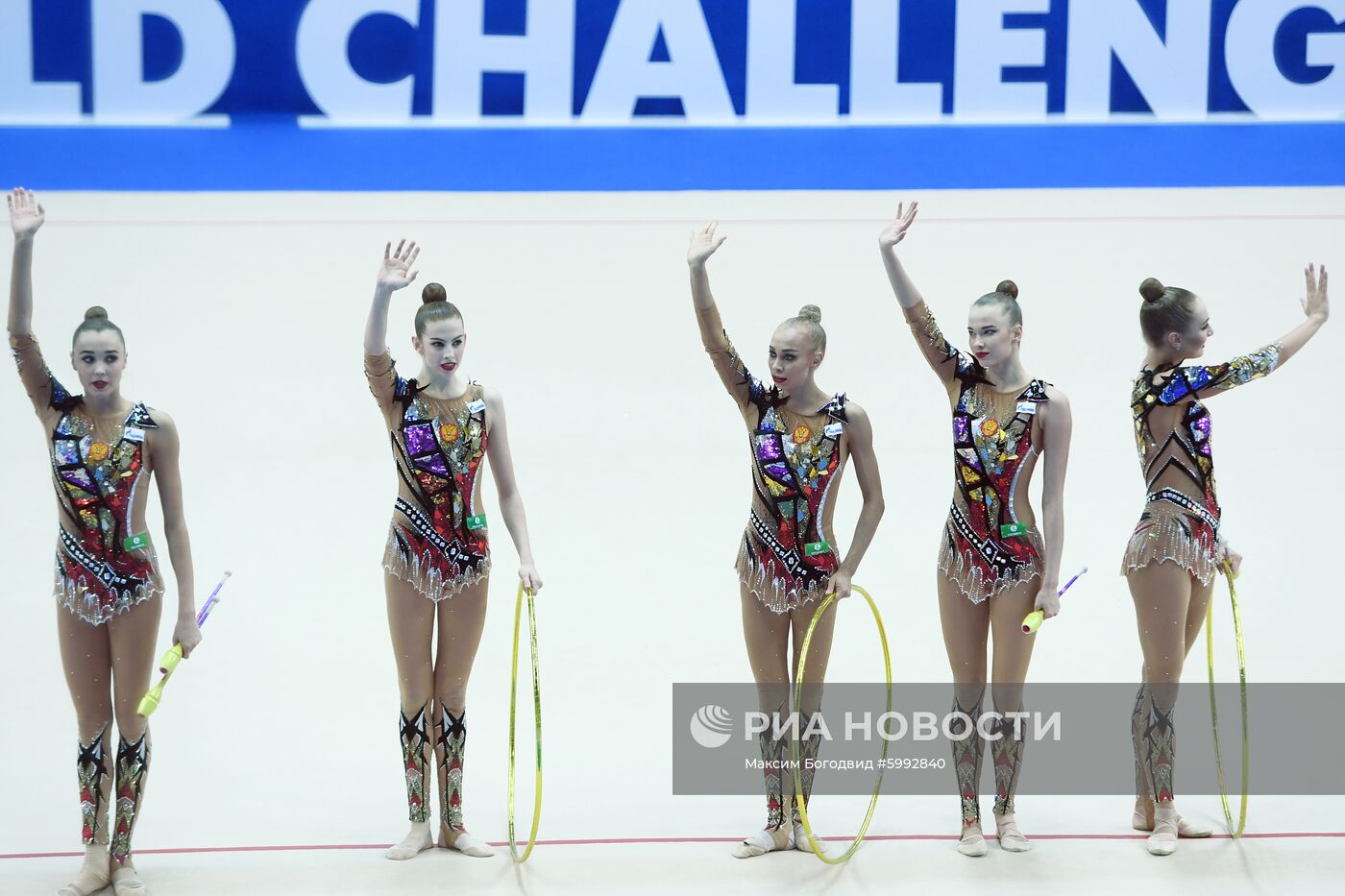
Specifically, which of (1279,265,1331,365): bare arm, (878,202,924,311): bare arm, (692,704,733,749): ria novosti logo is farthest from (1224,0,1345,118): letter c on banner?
(692,704,733,749): ria novosti logo

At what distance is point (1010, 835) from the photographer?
4469 millimetres

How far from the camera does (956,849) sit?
4.46m

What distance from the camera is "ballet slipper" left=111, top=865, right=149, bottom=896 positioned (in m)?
4.06

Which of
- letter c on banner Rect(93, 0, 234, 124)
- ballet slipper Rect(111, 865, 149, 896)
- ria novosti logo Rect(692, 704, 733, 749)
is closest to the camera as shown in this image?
ballet slipper Rect(111, 865, 149, 896)

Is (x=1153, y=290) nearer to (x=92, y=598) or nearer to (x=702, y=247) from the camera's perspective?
(x=702, y=247)

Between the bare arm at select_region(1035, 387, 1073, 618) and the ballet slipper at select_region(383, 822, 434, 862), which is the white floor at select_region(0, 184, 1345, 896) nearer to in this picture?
the ballet slipper at select_region(383, 822, 434, 862)

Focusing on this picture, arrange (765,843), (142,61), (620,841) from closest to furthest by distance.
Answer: (765,843) → (620,841) → (142,61)

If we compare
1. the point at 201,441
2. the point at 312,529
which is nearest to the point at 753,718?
the point at 312,529

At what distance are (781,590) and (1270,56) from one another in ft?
21.3

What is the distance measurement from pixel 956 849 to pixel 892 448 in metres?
3.34

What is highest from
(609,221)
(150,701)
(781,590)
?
(609,221)

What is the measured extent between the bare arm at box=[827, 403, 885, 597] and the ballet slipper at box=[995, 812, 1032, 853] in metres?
0.89

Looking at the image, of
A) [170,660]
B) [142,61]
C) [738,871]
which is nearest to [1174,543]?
[738,871]

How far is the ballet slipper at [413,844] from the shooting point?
14.3ft
